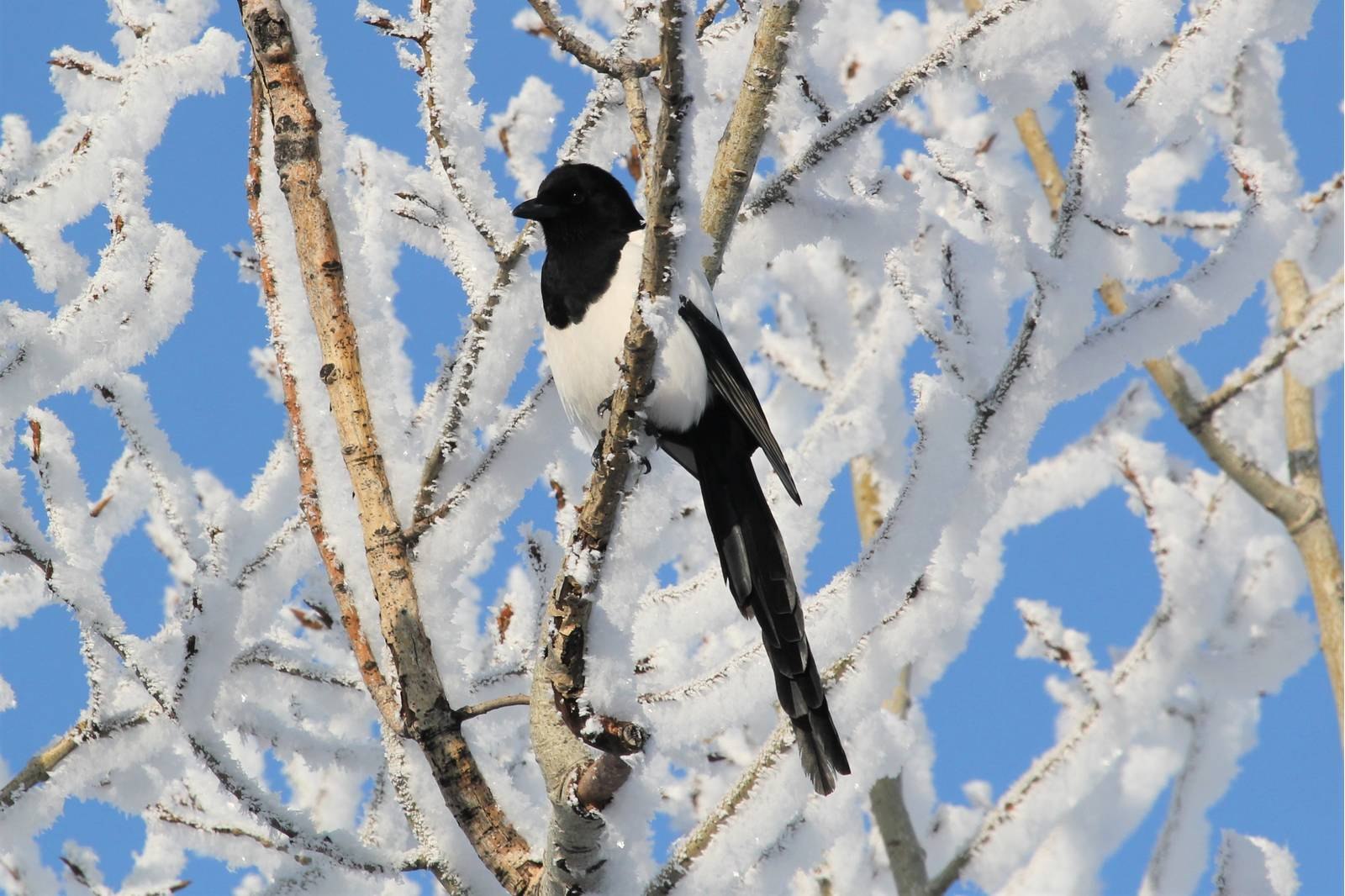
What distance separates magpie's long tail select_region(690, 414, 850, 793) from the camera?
7.93ft

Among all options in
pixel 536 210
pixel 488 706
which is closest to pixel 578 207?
pixel 536 210

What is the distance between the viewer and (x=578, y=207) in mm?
3229

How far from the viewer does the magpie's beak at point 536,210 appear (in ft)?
10.1

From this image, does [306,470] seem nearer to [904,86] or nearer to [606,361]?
[606,361]

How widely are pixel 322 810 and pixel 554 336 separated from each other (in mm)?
2388

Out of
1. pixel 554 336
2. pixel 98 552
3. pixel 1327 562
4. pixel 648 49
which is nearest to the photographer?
pixel 648 49

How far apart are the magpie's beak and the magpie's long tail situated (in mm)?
640

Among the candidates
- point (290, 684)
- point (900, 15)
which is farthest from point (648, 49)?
point (900, 15)

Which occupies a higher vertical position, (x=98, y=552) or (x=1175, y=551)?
(x=1175, y=551)

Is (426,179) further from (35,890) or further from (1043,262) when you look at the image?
(35,890)

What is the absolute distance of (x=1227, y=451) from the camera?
175 inches

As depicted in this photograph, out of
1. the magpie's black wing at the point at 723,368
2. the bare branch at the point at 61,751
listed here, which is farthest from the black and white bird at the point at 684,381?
the bare branch at the point at 61,751

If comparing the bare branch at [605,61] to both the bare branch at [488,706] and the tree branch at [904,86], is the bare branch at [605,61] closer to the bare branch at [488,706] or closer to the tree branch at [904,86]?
the tree branch at [904,86]

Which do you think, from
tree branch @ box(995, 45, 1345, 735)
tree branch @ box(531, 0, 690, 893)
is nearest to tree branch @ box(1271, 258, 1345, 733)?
tree branch @ box(995, 45, 1345, 735)
